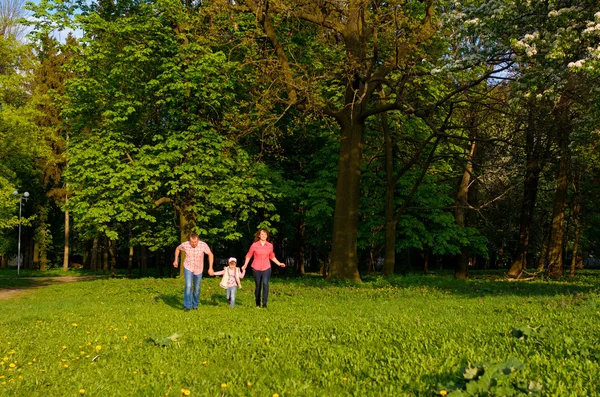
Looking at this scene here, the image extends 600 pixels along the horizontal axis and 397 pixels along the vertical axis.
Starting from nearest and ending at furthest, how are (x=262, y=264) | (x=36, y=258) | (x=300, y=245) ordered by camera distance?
(x=262, y=264), (x=300, y=245), (x=36, y=258)

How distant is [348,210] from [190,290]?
9.78 metres

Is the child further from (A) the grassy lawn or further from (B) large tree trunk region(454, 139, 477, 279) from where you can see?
(B) large tree trunk region(454, 139, 477, 279)

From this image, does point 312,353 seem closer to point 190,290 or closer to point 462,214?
point 190,290

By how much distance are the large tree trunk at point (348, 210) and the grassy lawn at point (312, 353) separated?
9599 mm

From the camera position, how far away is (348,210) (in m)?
21.5

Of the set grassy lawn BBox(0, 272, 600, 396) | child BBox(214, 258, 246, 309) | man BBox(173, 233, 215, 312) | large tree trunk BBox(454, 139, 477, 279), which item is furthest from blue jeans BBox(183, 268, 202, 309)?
large tree trunk BBox(454, 139, 477, 279)

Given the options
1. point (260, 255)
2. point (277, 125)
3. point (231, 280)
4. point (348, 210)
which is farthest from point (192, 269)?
point (277, 125)

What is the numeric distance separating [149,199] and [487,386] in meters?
24.3

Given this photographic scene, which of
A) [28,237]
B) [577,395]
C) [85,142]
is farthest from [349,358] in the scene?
[28,237]

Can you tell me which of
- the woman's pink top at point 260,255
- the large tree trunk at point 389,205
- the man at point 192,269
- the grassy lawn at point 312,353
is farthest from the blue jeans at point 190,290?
the large tree trunk at point 389,205

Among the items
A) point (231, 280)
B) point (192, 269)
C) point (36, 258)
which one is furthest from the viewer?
point (36, 258)

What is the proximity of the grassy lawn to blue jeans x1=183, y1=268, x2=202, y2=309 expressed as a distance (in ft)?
3.71

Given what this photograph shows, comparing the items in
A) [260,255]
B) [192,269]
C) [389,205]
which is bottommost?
[192,269]

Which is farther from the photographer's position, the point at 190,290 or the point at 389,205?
the point at 389,205
